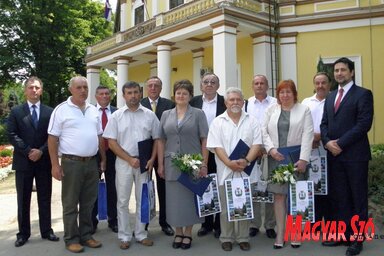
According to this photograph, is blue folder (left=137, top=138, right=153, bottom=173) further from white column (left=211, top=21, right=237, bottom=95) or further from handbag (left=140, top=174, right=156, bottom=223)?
white column (left=211, top=21, right=237, bottom=95)

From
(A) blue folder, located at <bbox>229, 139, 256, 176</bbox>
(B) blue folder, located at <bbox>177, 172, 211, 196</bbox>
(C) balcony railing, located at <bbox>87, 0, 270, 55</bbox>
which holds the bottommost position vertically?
(B) blue folder, located at <bbox>177, 172, 211, 196</bbox>

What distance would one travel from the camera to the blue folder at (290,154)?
466cm

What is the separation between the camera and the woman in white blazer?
4.64m

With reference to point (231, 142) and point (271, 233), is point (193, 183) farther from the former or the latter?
point (271, 233)

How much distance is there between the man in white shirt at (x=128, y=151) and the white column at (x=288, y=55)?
1120 centimetres

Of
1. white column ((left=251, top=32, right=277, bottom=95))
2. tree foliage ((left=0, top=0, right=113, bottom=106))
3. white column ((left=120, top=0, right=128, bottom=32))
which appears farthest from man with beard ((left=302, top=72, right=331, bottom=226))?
tree foliage ((left=0, top=0, right=113, bottom=106))

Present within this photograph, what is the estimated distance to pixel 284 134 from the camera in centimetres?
473

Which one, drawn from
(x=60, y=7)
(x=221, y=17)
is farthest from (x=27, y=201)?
(x=60, y=7)

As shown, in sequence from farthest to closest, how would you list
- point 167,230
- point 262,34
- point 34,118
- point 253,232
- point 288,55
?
1. point 288,55
2. point 262,34
3. point 167,230
4. point 253,232
5. point 34,118

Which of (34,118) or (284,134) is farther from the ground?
(34,118)

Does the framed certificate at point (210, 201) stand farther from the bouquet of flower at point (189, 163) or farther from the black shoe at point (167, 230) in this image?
the black shoe at point (167, 230)

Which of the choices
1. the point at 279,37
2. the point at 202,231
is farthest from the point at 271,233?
the point at 279,37

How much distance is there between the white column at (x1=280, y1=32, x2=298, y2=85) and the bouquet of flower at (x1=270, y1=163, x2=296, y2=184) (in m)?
11.2

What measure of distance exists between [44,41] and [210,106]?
984 inches
